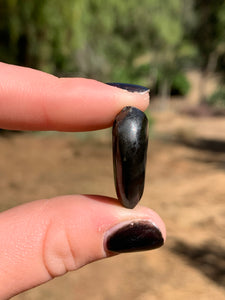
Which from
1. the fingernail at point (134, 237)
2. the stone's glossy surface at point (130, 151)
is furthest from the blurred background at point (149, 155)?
the stone's glossy surface at point (130, 151)

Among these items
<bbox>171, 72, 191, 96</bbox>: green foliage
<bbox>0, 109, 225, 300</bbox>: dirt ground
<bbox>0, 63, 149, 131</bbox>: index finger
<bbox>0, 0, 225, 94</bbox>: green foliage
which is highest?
<bbox>0, 63, 149, 131</bbox>: index finger

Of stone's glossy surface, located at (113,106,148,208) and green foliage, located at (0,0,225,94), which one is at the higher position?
stone's glossy surface, located at (113,106,148,208)

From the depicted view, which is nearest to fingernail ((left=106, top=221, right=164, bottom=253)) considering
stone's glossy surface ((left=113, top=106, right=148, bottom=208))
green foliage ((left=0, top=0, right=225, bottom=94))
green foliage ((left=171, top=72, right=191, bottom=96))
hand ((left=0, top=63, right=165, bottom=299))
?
hand ((left=0, top=63, right=165, bottom=299))

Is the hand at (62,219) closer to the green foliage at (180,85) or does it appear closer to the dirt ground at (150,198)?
the dirt ground at (150,198)

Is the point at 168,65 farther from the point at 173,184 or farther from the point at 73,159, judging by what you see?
the point at 173,184

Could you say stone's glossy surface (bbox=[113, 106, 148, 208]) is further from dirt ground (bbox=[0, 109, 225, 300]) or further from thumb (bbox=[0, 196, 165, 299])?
dirt ground (bbox=[0, 109, 225, 300])

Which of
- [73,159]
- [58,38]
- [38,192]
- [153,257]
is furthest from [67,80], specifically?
[58,38]

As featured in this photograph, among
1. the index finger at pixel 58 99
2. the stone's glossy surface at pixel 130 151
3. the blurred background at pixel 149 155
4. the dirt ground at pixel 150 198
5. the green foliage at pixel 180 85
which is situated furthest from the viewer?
the green foliage at pixel 180 85

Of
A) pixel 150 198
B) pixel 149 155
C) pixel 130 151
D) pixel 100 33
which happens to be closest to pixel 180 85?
pixel 100 33
